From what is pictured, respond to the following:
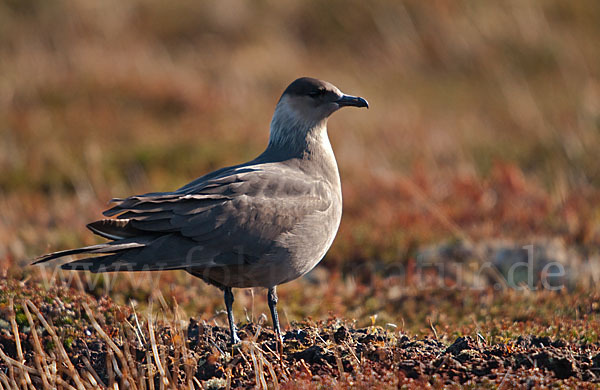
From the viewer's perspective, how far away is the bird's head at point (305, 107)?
516 centimetres

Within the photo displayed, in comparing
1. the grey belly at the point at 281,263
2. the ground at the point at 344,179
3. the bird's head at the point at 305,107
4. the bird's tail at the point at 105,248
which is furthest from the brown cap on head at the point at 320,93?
the bird's tail at the point at 105,248

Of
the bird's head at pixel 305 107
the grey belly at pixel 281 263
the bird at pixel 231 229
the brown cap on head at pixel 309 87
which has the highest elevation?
the brown cap on head at pixel 309 87

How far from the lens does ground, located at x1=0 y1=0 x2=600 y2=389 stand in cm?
395

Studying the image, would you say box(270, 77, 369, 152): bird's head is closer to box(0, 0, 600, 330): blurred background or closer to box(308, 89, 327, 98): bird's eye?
box(308, 89, 327, 98): bird's eye

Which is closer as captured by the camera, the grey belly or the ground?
the ground

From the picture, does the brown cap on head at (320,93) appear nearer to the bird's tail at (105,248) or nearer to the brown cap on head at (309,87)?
the brown cap on head at (309,87)

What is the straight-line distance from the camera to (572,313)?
211 inches

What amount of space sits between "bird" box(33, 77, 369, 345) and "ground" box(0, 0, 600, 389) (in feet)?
1.07

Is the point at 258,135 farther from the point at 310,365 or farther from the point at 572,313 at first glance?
the point at 310,365

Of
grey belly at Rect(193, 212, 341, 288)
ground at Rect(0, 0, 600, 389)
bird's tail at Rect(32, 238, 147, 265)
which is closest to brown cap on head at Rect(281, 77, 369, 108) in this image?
grey belly at Rect(193, 212, 341, 288)

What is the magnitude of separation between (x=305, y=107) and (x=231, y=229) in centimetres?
128

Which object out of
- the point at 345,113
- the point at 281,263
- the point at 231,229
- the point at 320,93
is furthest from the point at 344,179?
the point at 231,229

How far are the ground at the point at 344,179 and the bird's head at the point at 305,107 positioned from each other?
1301mm

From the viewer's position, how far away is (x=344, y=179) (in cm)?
930
